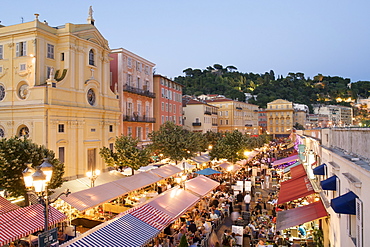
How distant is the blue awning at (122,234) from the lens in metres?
9.91

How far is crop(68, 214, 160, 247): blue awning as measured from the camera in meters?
9.91

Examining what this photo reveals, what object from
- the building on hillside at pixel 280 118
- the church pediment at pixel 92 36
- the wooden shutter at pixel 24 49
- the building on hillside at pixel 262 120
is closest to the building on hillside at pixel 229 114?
the building on hillside at pixel 280 118

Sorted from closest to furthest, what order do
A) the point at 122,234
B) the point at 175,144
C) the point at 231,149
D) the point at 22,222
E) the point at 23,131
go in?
the point at 122,234 < the point at 22,222 < the point at 23,131 < the point at 175,144 < the point at 231,149

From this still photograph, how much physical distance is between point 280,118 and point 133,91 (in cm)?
7978

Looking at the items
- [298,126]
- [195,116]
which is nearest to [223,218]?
[195,116]

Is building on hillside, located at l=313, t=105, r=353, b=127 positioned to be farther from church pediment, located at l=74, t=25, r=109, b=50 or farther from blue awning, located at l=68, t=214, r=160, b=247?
blue awning, located at l=68, t=214, r=160, b=247

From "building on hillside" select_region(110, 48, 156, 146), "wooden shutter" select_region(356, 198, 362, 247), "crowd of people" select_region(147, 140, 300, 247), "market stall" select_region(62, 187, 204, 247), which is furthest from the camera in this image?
"building on hillside" select_region(110, 48, 156, 146)

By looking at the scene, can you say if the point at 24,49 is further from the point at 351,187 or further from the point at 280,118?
the point at 280,118

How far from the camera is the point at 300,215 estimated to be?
12.4m

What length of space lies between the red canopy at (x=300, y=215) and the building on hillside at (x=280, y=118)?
306ft

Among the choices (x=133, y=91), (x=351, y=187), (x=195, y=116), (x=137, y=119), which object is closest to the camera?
(x=351, y=187)

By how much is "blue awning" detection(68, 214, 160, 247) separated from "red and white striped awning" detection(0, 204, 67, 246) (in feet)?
10.2

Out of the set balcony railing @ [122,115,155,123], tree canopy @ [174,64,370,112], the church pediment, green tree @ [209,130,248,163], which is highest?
tree canopy @ [174,64,370,112]

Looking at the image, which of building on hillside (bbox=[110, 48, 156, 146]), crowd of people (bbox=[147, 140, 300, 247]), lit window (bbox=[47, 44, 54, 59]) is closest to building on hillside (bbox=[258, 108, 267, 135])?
building on hillside (bbox=[110, 48, 156, 146])
